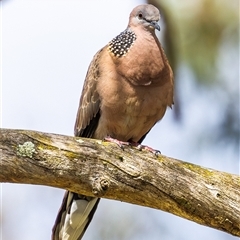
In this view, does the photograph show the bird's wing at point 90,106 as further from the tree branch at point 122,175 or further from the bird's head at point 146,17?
the tree branch at point 122,175

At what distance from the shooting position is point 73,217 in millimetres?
4422

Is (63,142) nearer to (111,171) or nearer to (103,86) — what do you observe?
(111,171)

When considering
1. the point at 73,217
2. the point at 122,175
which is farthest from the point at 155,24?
the point at 122,175

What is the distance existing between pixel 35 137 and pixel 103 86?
1.45m

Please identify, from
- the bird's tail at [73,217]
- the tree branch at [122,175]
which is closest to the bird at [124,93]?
the bird's tail at [73,217]

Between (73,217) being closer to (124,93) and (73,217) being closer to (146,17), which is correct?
(124,93)

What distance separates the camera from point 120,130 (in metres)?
4.54

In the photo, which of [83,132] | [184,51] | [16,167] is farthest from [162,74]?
[16,167]

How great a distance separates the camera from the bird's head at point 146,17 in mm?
4544

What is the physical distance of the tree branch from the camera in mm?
3033

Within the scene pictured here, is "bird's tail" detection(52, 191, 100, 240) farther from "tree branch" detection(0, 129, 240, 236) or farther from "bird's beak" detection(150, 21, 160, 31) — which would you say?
"bird's beak" detection(150, 21, 160, 31)

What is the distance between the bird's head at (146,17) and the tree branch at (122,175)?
147 centimetres

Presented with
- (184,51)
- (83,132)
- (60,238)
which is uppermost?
(184,51)

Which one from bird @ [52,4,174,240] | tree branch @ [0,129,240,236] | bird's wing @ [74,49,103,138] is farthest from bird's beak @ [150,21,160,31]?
tree branch @ [0,129,240,236]
